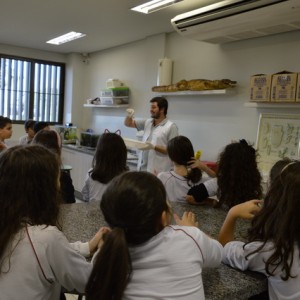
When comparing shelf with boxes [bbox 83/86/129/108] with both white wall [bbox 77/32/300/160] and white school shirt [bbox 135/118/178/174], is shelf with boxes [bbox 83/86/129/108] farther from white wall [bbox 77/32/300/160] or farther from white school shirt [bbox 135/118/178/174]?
white school shirt [bbox 135/118/178/174]

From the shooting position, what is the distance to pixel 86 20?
3838mm

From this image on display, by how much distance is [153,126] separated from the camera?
3578 millimetres

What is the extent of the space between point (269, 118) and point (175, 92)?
1.12 metres

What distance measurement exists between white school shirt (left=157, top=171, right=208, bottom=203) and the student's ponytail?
1100 millimetres

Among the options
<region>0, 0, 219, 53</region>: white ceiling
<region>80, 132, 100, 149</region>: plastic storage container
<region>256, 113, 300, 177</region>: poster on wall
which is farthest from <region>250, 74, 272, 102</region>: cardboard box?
<region>80, 132, 100, 149</region>: plastic storage container

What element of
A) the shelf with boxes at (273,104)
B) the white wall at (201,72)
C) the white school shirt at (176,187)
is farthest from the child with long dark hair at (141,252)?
the white wall at (201,72)

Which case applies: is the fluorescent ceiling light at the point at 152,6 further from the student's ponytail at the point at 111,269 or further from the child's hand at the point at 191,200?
the student's ponytail at the point at 111,269

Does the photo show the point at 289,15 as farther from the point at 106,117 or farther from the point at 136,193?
the point at 106,117

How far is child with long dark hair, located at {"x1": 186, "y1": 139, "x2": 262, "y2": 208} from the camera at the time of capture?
1.68m

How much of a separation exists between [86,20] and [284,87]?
2.29 m

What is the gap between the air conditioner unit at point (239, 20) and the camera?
8.16 ft

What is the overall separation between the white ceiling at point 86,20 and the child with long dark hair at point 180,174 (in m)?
1.64

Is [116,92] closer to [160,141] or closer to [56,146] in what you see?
[160,141]

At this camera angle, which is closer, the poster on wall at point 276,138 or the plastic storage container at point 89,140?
the poster on wall at point 276,138
